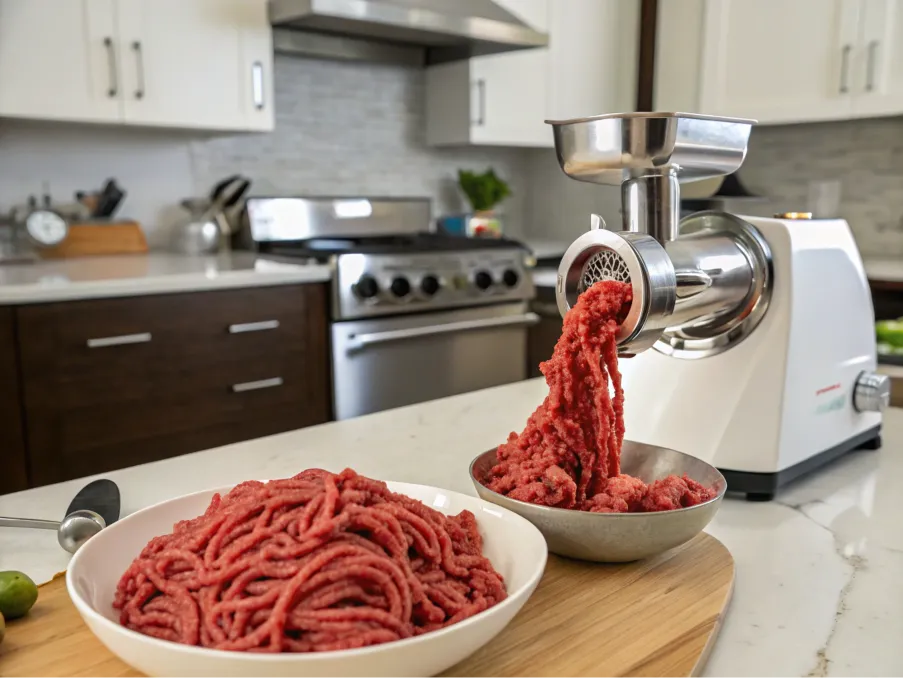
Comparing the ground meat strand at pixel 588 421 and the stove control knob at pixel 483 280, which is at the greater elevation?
the ground meat strand at pixel 588 421

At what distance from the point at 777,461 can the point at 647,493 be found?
0.87 ft

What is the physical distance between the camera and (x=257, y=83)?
2703 millimetres

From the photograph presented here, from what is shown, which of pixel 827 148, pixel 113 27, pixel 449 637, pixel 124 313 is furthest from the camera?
pixel 827 148

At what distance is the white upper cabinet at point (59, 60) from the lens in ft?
7.34

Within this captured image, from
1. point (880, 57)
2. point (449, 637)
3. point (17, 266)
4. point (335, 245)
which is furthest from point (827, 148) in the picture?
point (449, 637)

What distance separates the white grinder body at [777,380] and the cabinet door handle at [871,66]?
2318 mm

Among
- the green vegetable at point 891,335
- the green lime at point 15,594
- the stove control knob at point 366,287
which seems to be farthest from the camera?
the stove control knob at point 366,287

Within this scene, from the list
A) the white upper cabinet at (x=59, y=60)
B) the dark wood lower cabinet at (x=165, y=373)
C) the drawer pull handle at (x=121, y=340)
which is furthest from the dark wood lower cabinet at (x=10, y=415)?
the white upper cabinet at (x=59, y=60)

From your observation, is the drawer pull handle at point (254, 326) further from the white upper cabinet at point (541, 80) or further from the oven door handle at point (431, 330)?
the white upper cabinet at point (541, 80)

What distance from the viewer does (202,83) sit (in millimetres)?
2594

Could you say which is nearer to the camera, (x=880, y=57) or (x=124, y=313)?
(x=124, y=313)

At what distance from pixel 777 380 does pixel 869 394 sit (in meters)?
0.21

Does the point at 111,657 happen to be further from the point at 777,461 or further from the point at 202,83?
the point at 202,83

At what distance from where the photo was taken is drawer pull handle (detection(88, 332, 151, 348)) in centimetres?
209
